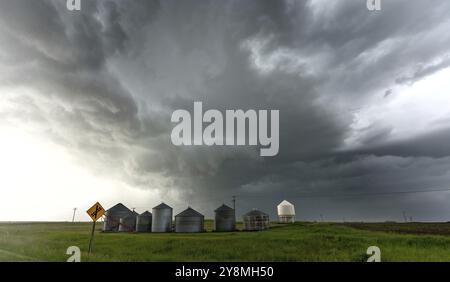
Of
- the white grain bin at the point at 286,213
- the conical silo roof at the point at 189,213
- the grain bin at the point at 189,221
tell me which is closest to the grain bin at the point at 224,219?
the grain bin at the point at 189,221

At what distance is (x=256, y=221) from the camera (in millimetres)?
60875

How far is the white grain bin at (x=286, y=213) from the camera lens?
80.1m

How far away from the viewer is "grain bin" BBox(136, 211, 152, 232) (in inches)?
2329

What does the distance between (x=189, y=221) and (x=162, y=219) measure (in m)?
6.58

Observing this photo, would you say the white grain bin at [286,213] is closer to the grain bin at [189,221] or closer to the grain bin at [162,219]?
the grain bin at [189,221]

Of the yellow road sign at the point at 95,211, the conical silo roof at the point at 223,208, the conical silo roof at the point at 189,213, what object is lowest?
the yellow road sign at the point at 95,211

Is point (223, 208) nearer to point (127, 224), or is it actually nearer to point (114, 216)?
point (127, 224)

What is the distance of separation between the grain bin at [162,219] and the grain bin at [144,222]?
2.15 meters
